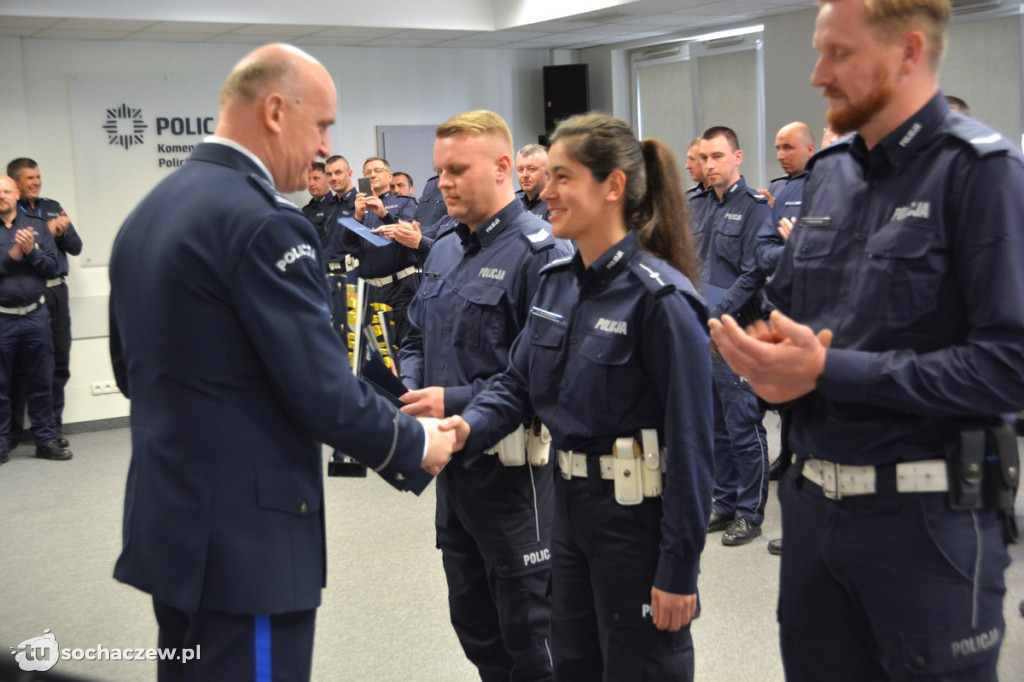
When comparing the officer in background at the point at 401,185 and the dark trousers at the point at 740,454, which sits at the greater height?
the officer in background at the point at 401,185

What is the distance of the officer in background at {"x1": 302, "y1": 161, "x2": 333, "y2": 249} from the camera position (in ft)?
29.7

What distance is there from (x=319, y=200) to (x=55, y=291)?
8.41ft

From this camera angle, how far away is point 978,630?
5.38 feet

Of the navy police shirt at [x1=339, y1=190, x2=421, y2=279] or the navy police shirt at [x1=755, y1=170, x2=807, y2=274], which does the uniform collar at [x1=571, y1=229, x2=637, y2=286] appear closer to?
the navy police shirt at [x1=755, y1=170, x2=807, y2=274]

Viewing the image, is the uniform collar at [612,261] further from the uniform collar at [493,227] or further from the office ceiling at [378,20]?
the office ceiling at [378,20]

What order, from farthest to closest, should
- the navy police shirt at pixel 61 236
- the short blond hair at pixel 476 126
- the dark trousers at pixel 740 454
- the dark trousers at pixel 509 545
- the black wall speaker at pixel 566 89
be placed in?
1. the black wall speaker at pixel 566 89
2. the navy police shirt at pixel 61 236
3. the dark trousers at pixel 740 454
4. the short blond hair at pixel 476 126
5. the dark trousers at pixel 509 545

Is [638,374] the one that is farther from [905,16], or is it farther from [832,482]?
[905,16]

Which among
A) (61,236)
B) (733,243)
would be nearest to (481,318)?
(733,243)

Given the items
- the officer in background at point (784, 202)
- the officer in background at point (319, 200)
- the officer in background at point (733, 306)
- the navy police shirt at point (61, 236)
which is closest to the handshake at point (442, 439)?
the officer in background at point (784, 202)

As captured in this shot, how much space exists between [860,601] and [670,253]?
88 cm

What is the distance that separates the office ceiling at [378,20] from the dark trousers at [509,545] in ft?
21.5

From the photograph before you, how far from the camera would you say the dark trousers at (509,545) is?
2564mm

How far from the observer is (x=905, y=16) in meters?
1.68

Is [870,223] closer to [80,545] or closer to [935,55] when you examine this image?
[935,55]
